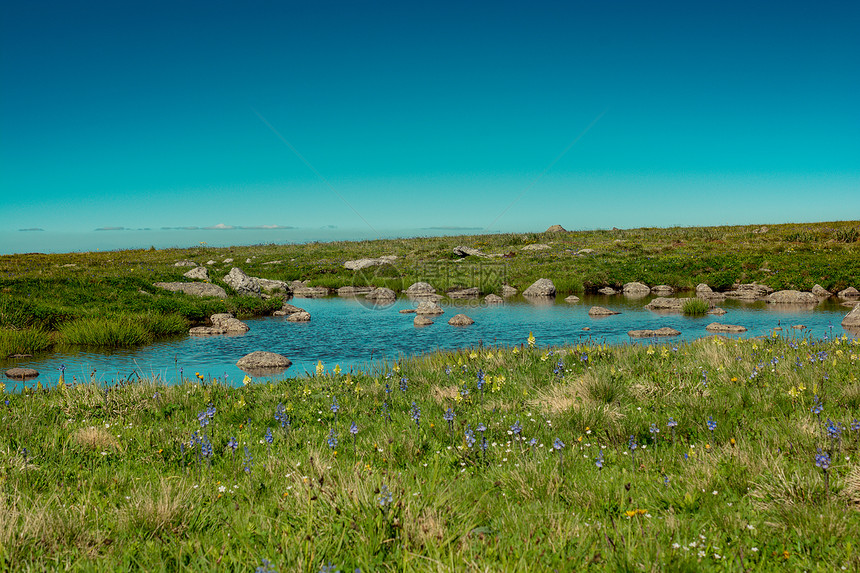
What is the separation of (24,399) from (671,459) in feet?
34.2

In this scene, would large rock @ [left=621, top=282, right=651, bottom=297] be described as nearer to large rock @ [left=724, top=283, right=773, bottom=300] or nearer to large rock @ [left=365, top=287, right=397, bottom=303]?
large rock @ [left=724, top=283, right=773, bottom=300]

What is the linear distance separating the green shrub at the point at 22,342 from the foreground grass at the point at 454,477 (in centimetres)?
→ 1093

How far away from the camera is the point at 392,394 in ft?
31.9

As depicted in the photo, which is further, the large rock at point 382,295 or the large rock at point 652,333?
the large rock at point 382,295

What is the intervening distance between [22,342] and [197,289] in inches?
470

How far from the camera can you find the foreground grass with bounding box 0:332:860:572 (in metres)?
3.86

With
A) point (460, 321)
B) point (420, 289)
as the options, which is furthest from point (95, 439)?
point (420, 289)

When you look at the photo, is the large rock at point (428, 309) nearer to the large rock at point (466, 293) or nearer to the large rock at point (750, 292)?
the large rock at point (466, 293)

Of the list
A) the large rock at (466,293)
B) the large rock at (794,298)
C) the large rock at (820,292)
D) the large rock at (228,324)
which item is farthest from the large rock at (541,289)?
the large rock at (228,324)

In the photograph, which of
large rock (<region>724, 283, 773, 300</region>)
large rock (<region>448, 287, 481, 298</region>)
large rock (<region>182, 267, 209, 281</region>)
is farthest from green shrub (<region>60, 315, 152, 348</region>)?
large rock (<region>724, 283, 773, 300</region>)

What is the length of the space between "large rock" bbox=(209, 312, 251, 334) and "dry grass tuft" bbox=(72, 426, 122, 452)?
16780 mm

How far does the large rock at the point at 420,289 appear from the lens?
37681 millimetres

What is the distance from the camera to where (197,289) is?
29953 millimetres

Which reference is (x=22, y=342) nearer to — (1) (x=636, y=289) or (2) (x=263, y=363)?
(2) (x=263, y=363)
